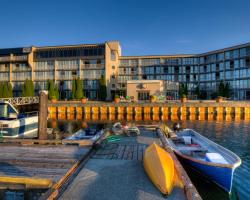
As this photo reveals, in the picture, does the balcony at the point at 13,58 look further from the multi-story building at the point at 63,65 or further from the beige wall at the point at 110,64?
the beige wall at the point at 110,64

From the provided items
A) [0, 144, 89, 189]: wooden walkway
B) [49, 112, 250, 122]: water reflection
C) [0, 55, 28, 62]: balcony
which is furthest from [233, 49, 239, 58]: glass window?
[0, 55, 28, 62]: balcony

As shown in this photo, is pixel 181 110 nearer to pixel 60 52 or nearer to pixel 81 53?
pixel 81 53

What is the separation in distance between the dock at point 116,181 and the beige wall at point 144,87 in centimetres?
3974

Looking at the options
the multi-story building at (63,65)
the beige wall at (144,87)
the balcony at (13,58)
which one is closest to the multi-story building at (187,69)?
the multi-story building at (63,65)

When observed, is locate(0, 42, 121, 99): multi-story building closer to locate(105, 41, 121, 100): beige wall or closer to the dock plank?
locate(105, 41, 121, 100): beige wall

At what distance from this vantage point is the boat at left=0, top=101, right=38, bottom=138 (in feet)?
57.1

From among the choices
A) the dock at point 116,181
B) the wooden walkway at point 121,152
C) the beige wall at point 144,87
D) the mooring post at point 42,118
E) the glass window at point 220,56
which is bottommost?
the dock at point 116,181

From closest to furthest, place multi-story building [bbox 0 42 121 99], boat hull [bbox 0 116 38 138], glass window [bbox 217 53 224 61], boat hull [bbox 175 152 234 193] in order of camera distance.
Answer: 1. boat hull [bbox 175 152 234 193]
2. boat hull [bbox 0 116 38 138]
3. multi-story building [bbox 0 42 121 99]
4. glass window [bbox 217 53 224 61]

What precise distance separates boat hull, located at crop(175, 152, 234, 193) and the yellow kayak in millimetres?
3744

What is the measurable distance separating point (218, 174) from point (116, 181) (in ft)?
18.8

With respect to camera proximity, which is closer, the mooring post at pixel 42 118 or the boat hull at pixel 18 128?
the mooring post at pixel 42 118

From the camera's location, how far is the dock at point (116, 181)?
241 inches

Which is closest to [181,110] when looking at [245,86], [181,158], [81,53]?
[181,158]

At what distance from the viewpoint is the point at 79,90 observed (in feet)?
166
